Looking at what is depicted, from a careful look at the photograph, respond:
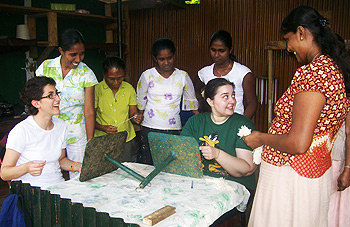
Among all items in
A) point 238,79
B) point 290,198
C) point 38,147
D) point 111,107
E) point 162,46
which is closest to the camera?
point 290,198

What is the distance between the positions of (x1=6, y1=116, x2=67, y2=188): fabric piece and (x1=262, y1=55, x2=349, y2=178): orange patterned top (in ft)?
4.89

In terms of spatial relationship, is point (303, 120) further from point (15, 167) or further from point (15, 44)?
point (15, 44)

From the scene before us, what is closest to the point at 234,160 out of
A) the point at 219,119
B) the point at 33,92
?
the point at 219,119

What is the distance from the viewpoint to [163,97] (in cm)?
357

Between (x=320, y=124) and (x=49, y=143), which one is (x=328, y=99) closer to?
(x=320, y=124)

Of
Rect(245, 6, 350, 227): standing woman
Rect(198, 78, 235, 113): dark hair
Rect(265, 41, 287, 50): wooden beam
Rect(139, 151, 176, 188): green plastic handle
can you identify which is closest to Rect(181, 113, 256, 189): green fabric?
Rect(198, 78, 235, 113): dark hair

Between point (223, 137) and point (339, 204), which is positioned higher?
point (223, 137)

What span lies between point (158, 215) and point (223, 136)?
3.41 feet

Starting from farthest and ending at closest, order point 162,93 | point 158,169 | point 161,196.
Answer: point 162,93
point 158,169
point 161,196

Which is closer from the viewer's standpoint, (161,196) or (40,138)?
(161,196)

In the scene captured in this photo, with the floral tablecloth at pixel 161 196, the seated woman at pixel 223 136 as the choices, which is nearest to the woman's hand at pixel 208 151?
the seated woman at pixel 223 136

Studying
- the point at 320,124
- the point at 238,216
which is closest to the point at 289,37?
the point at 320,124

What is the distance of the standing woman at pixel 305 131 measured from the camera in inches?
67.3

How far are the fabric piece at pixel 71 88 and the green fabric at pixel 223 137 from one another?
1061 millimetres
